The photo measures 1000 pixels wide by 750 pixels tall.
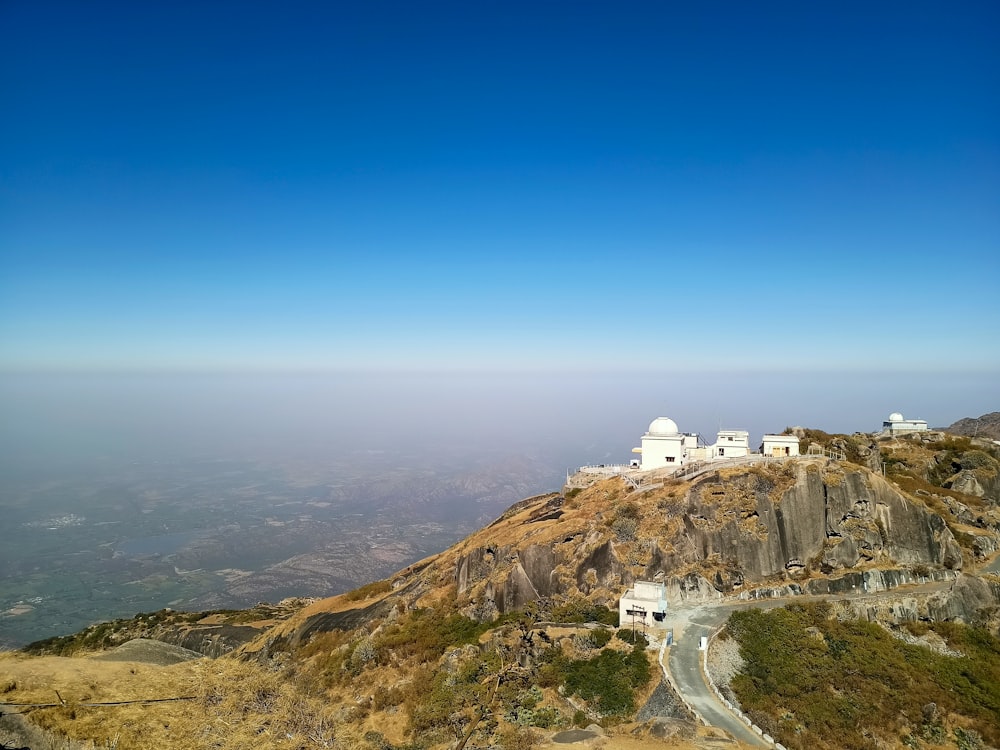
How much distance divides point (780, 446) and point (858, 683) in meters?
24.6

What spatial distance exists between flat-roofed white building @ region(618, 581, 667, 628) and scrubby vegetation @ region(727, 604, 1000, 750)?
4.11m

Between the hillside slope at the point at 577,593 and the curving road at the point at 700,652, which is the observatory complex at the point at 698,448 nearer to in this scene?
the hillside slope at the point at 577,593

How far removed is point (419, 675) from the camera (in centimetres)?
3497

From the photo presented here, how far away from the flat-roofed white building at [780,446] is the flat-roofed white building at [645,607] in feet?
71.8

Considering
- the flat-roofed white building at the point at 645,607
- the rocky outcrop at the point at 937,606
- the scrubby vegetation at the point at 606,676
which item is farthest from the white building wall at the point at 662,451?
the scrubby vegetation at the point at 606,676

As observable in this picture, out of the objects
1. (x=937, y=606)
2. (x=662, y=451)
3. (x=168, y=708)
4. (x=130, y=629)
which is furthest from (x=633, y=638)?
(x=130, y=629)

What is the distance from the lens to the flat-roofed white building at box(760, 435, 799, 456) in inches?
1993

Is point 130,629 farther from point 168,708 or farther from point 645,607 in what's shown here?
point 645,607

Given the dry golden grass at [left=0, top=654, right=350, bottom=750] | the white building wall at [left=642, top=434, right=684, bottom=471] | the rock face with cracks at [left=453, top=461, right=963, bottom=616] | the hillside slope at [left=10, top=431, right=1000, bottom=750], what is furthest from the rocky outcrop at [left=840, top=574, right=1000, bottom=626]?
the dry golden grass at [left=0, top=654, right=350, bottom=750]

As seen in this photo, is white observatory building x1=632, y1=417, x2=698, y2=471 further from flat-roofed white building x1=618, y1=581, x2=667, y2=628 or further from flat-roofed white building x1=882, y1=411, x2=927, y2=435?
flat-roofed white building x1=882, y1=411, x2=927, y2=435

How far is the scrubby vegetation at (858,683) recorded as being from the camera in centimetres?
2688

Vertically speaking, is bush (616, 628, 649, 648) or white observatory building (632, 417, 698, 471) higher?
white observatory building (632, 417, 698, 471)

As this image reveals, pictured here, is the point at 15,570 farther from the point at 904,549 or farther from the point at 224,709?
the point at 904,549

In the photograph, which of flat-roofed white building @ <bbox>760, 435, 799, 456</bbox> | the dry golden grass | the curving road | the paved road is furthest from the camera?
flat-roofed white building @ <bbox>760, 435, 799, 456</bbox>
